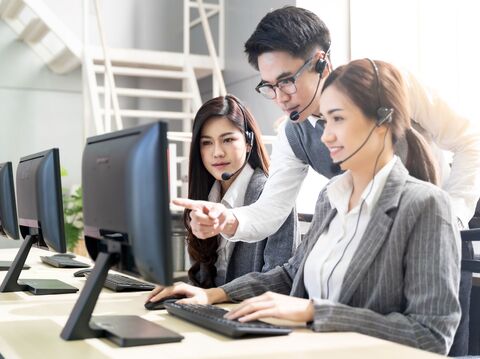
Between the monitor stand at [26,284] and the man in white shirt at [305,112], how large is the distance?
49 centimetres

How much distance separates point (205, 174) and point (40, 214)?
614 millimetres

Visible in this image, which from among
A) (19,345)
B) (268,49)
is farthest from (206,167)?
(19,345)

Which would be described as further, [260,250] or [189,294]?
[260,250]

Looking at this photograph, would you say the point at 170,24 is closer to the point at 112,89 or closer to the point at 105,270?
the point at 112,89

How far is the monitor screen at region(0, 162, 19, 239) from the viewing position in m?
2.47

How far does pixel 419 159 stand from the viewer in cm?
166

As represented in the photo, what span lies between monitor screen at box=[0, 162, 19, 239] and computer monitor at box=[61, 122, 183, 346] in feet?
3.10

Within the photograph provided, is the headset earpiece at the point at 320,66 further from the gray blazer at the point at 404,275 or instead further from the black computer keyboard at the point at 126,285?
the black computer keyboard at the point at 126,285

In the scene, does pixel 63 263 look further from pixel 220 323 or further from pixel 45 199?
pixel 220 323

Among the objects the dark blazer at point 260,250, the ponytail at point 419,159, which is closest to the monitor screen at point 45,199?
the dark blazer at point 260,250

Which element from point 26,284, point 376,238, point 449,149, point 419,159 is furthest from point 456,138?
point 26,284

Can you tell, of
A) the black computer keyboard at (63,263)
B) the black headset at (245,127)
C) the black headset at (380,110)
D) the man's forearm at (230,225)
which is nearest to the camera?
the black headset at (380,110)

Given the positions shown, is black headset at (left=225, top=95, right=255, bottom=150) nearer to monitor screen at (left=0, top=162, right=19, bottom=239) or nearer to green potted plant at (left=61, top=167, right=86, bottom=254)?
monitor screen at (left=0, top=162, right=19, bottom=239)

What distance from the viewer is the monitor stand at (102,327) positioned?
1.37m
